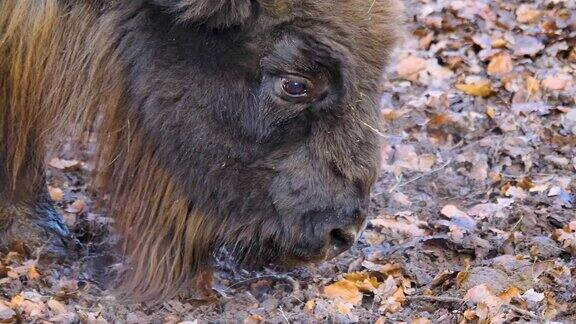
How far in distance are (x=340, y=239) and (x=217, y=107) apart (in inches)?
31.5

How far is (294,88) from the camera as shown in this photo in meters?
4.14

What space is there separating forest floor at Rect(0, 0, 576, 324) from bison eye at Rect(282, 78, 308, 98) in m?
0.48

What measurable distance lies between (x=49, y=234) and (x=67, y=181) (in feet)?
3.52

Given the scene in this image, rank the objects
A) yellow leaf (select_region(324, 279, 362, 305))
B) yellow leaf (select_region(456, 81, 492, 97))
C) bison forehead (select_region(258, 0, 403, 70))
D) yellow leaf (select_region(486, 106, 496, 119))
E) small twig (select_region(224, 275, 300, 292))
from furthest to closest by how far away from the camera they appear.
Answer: yellow leaf (select_region(456, 81, 492, 97)) < yellow leaf (select_region(486, 106, 496, 119)) < small twig (select_region(224, 275, 300, 292)) < yellow leaf (select_region(324, 279, 362, 305)) < bison forehead (select_region(258, 0, 403, 70))

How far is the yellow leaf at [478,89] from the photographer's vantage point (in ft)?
23.8

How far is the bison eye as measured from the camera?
4137 millimetres

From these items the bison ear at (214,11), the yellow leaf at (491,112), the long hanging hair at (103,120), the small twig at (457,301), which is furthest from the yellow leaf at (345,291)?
the yellow leaf at (491,112)

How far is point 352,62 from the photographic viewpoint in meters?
4.14

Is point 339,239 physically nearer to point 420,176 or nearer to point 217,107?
point 217,107

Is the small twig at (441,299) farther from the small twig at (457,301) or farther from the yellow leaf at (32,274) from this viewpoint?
the yellow leaf at (32,274)

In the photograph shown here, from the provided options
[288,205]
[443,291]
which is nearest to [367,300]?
[443,291]

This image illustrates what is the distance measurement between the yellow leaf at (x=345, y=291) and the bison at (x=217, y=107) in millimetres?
397

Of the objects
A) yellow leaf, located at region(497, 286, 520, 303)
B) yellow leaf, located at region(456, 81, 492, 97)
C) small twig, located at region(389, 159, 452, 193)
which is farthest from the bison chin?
yellow leaf, located at region(456, 81, 492, 97)

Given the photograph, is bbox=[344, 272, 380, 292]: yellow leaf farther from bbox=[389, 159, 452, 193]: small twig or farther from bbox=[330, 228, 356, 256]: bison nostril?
bbox=[389, 159, 452, 193]: small twig
